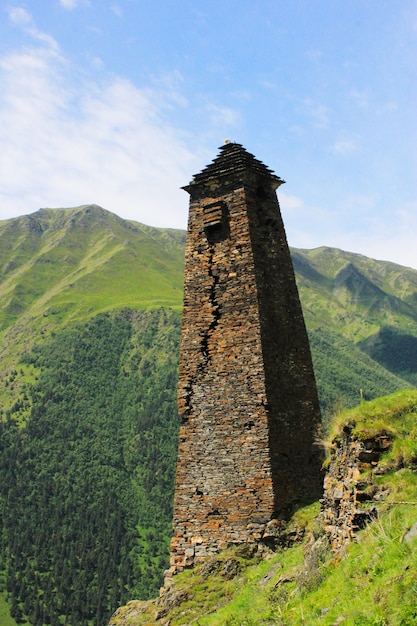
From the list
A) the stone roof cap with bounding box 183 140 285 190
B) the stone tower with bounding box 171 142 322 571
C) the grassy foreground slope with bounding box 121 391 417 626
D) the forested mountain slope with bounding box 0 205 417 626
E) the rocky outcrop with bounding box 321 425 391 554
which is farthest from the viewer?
the forested mountain slope with bounding box 0 205 417 626

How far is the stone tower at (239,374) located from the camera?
11000 millimetres

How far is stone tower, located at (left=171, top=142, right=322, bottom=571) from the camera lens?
1100 centimetres

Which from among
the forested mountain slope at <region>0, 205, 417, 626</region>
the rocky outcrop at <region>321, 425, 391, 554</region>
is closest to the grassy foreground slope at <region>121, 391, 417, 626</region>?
the rocky outcrop at <region>321, 425, 391, 554</region>

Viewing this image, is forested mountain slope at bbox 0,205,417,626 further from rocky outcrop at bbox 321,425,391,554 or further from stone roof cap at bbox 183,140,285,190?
rocky outcrop at bbox 321,425,391,554

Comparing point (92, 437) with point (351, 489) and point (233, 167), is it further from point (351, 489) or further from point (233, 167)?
point (351, 489)

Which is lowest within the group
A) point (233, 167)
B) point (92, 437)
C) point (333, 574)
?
point (92, 437)

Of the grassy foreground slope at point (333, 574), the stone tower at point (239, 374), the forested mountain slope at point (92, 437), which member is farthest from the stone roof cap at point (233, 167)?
the forested mountain slope at point (92, 437)

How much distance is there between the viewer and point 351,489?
24.8 feet

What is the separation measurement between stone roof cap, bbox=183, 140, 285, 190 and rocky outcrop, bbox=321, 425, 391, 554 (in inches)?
284

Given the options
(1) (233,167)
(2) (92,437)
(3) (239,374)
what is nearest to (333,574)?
(3) (239,374)

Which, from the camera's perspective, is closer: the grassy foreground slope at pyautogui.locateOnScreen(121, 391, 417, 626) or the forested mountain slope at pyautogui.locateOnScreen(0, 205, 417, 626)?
the grassy foreground slope at pyautogui.locateOnScreen(121, 391, 417, 626)

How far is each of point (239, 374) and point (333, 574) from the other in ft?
17.9

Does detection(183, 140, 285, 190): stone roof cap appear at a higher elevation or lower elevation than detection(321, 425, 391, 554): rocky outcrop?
higher

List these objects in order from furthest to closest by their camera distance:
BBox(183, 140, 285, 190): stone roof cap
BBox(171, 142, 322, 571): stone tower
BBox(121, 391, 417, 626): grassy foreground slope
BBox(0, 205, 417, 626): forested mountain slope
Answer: BBox(0, 205, 417, 626): forested mountain slope
BBox(183, 140, 285, 190): stone roof cap
BBox(171, 142, 322, 571): stone tower
BBox(121, 391, 417, 626): grassy foreground slope
